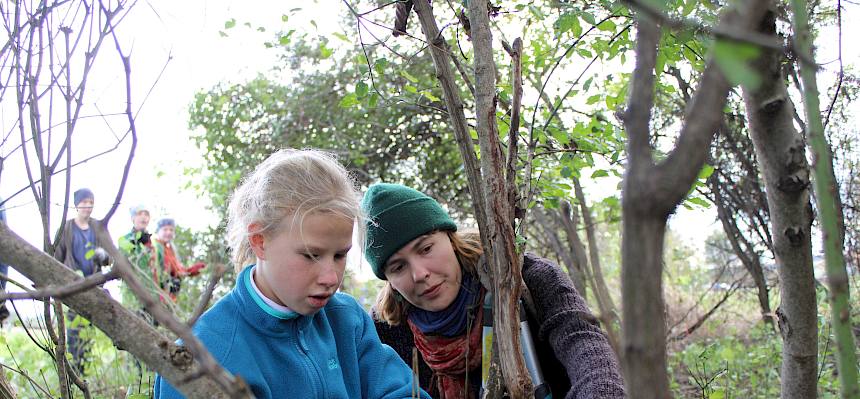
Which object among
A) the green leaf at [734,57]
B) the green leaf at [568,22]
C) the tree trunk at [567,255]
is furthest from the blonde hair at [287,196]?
the tree trunk at [567,255]

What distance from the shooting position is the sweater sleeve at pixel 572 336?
1.95m

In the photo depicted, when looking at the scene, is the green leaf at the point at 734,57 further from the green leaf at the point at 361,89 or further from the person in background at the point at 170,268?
the person in background at the point at 170,268

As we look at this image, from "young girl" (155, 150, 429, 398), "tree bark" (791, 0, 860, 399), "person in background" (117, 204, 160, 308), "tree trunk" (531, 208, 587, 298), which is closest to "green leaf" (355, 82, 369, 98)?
"young girl" (155, 150, 429, 398)

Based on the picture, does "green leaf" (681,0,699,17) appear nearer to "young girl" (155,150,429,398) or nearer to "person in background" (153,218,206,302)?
"young girl" (155,150,429,398)

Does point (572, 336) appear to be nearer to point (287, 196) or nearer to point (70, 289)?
point (287, 196)

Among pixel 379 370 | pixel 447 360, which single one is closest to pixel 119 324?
pixel 379 370

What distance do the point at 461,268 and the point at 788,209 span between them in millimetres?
A: 1582

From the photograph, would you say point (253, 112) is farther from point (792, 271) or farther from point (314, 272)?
point (792, 271)

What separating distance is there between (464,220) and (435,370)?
3693 millimetres

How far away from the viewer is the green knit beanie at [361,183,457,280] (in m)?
2.38

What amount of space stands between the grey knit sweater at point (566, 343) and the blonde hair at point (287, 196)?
615 millimetres

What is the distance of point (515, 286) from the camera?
57.8 inches

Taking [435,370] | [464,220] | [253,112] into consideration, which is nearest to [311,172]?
[435,370]

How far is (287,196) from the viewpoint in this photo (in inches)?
77.9
